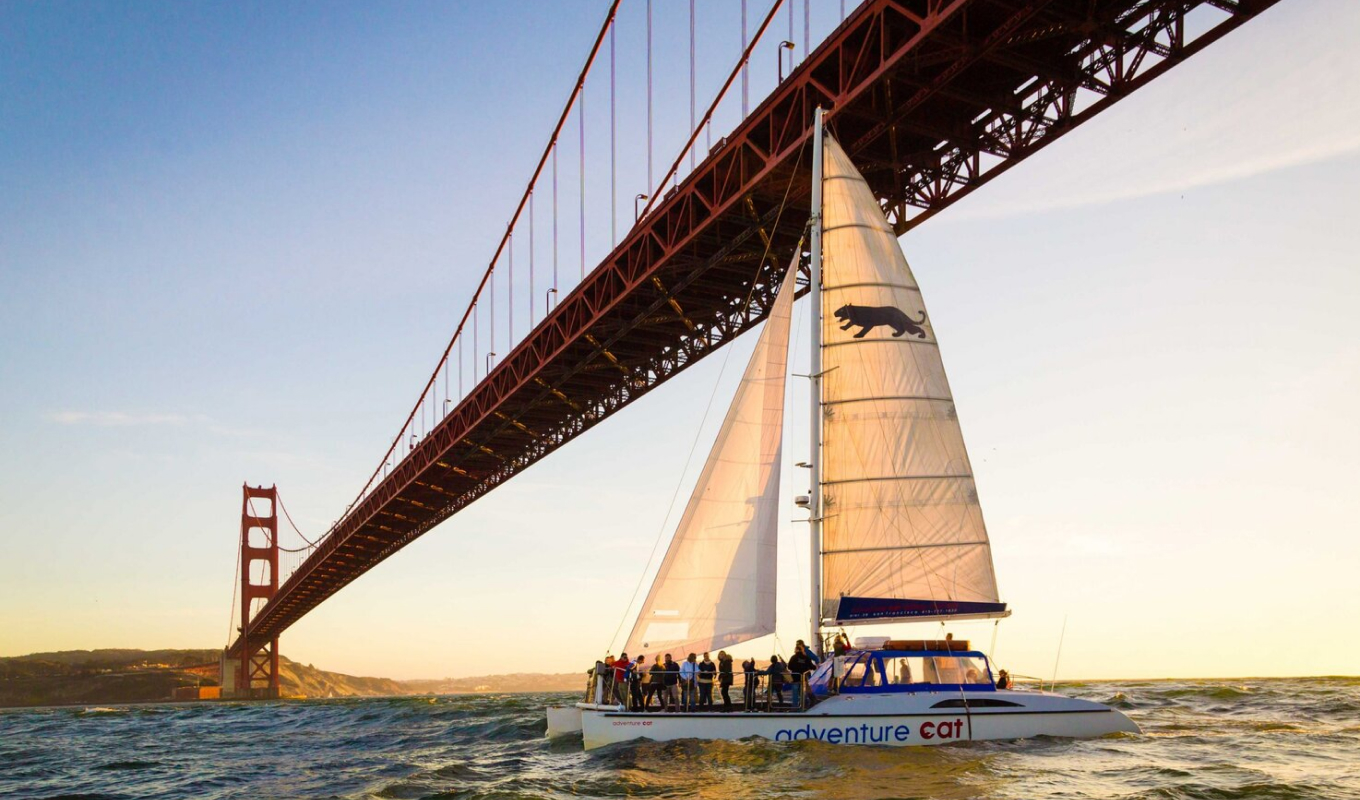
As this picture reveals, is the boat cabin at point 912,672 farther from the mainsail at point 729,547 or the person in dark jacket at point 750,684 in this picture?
the mainsail at point 729,547

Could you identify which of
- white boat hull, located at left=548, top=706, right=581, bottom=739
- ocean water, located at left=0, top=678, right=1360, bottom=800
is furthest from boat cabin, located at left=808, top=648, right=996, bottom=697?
white boat hull, located at left=548, top=706, right=581, bottom=739

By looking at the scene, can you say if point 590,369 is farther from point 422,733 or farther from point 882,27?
point 882,27

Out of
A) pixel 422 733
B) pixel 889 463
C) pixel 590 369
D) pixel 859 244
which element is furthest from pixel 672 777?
pixel 590 369

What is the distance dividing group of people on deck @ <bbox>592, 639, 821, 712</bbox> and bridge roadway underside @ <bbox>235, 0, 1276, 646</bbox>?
7.98m

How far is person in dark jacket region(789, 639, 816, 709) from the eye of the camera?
1338cm

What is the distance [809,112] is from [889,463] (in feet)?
22.0

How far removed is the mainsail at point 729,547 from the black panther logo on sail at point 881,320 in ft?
4.85

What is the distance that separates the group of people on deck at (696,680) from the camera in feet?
44.6

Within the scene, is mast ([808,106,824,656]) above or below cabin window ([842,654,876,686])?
above

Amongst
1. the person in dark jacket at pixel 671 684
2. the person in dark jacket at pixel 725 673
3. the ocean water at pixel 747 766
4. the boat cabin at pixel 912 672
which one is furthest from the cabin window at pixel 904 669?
the person in dark jacket at pixel 671 684

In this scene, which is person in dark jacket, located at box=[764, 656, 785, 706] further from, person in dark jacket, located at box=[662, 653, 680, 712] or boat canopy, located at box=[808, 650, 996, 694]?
person in dark jacket, located at box=[662, 653, 680, 712]

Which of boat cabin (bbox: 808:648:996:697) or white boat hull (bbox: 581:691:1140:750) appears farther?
boat cabin (bbox: 808:648:996:697)

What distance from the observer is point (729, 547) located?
48.5 ft

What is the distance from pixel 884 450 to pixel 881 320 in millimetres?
1758
